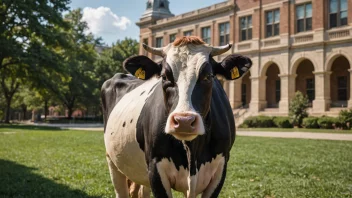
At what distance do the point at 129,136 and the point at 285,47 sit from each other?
103 ft

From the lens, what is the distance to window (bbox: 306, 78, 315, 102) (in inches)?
1296

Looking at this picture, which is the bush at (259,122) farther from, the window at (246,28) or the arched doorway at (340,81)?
the window at (246,28)

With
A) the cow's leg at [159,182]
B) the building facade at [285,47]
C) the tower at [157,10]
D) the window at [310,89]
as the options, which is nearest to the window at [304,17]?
the building facade at [285,47]

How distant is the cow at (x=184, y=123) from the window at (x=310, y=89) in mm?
31786

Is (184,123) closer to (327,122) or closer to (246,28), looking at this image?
(327,122)

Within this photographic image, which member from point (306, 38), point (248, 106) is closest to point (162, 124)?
point (306, 38)

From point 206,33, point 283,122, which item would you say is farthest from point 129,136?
point 206,33

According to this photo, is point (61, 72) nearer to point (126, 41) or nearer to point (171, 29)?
point (171, 29)

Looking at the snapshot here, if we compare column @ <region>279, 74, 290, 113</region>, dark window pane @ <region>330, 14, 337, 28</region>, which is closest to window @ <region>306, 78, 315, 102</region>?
column @ <region>279, 74, 290, 113</region>

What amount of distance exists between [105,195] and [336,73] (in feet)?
103

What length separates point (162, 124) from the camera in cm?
309

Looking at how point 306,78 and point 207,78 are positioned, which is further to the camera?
point 306,78

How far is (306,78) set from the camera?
111 feet

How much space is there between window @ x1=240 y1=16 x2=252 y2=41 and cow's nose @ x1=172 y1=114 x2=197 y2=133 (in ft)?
117
